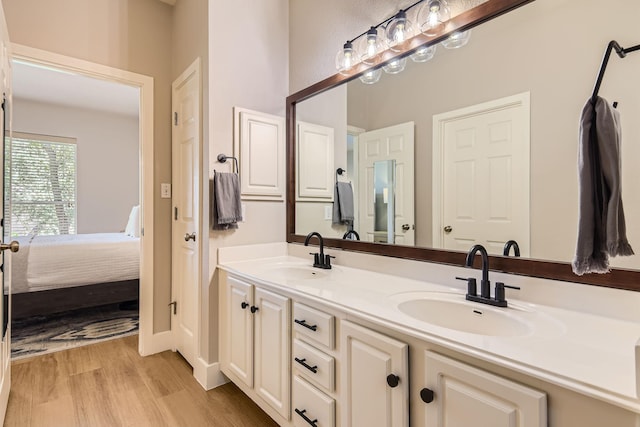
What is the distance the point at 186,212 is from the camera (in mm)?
2326

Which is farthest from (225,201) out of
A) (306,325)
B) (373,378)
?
(373,378)

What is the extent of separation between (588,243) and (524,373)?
0.40 m

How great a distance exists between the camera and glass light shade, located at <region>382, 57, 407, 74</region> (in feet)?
5.39

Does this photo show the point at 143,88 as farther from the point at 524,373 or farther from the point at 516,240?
the point at 524,373

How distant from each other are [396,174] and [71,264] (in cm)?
308

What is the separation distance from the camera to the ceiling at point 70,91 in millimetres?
3691

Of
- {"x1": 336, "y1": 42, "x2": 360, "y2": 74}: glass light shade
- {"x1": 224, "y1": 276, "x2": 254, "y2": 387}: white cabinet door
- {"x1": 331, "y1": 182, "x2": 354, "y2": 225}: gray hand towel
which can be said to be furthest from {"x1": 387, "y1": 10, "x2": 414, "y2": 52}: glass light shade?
{"x1": 224, "y1": 276, "x2": 254, "y2": 387}: white cabinet door

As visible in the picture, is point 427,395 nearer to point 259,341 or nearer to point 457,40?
point 259,341

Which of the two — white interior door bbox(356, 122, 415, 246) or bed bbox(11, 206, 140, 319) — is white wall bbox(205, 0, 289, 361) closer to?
white interior door bbox(356, 122, 415, 246)

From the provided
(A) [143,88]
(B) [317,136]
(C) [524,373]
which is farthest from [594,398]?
(A) [143,88]

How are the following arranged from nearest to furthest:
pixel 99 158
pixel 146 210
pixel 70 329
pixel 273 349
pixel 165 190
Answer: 1. pixel 273 349
2. pixel 146 210
3. pixel 165 190
4. pixel 70 329
5. pixel 99 158

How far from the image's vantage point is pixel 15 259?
2773 mm

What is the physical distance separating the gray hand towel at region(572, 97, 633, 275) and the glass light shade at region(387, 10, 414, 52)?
96cm

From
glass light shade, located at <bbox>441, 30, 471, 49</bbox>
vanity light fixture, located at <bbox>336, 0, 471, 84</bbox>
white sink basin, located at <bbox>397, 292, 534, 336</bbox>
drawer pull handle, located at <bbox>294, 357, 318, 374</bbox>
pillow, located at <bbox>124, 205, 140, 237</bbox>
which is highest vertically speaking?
vanity light fixture, located at <bbox>336, 0, 471, 84</bbox>
